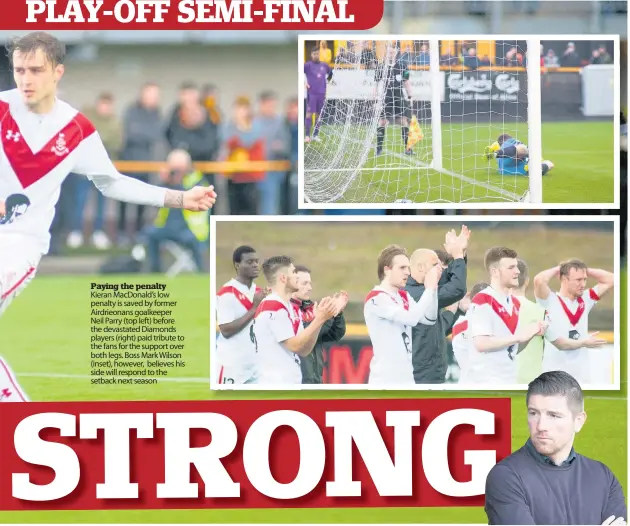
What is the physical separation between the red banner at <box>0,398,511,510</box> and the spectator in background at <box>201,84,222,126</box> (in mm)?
1100

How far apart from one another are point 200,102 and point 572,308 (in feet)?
5.35

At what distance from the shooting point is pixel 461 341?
4484mm

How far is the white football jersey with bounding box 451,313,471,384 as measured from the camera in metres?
4.47

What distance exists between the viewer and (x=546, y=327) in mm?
→ 4496

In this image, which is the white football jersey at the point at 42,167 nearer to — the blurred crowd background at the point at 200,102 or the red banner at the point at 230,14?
the blurred crowd background at the point at 200,102

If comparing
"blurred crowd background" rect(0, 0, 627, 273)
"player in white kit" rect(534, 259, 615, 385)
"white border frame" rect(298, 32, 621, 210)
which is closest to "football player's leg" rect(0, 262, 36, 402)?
"blurred crowd background" rect(0, 0, 627, 273)

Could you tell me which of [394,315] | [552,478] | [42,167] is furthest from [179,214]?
[552,478]

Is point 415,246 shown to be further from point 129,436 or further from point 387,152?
point 129,436

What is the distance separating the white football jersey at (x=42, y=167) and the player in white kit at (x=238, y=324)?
1.38 feet

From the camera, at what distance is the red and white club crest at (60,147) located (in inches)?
174

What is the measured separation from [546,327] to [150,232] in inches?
61.6

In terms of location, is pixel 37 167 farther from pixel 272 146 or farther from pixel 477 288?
pixel 477 288

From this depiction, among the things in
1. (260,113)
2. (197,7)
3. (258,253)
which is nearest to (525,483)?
(258,253)

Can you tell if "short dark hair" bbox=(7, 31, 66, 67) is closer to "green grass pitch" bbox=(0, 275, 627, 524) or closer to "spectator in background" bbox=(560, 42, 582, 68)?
"green grass pitch" bbox=(0, 275, 627, 524)
